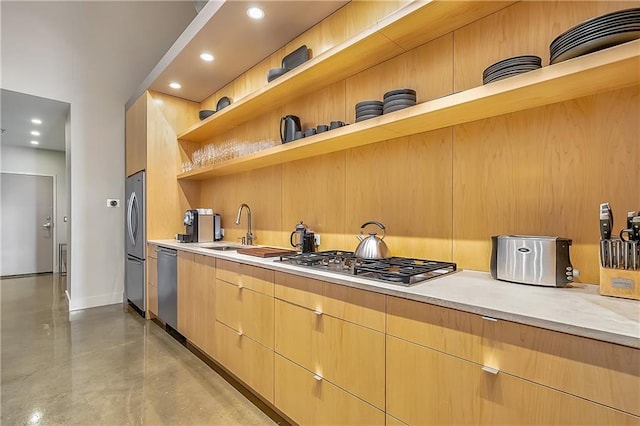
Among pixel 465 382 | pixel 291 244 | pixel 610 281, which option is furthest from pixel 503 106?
pixel 291 244

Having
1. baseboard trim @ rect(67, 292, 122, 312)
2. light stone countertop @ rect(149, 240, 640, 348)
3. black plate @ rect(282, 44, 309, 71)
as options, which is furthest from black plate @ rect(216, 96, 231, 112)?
baseboard trim @ rect(67, 292, 122, 312)

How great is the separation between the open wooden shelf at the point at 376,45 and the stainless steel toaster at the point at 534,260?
1.13m

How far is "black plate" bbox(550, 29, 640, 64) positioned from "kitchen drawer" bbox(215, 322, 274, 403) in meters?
1.94

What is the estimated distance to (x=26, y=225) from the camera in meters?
6.36

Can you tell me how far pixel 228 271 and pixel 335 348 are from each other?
1069mm

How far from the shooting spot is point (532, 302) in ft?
3.41

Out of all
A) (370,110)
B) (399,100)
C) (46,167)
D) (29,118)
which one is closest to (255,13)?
(370,110)

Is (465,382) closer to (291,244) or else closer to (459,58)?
(459,58)

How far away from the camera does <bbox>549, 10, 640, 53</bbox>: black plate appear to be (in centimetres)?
103

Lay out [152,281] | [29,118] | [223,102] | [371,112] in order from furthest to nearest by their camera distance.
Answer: [29,118] < [152,281] < [223,102] < [371,112]

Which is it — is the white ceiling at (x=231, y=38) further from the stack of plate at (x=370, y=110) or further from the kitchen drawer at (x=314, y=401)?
the kitchen drawer at (x=314, y=401)

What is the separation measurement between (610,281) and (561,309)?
29cm

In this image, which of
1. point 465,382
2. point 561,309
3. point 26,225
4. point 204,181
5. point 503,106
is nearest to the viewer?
point 561,309

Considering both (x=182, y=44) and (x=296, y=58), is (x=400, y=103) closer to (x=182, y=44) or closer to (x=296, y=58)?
(x=296, y=58)
